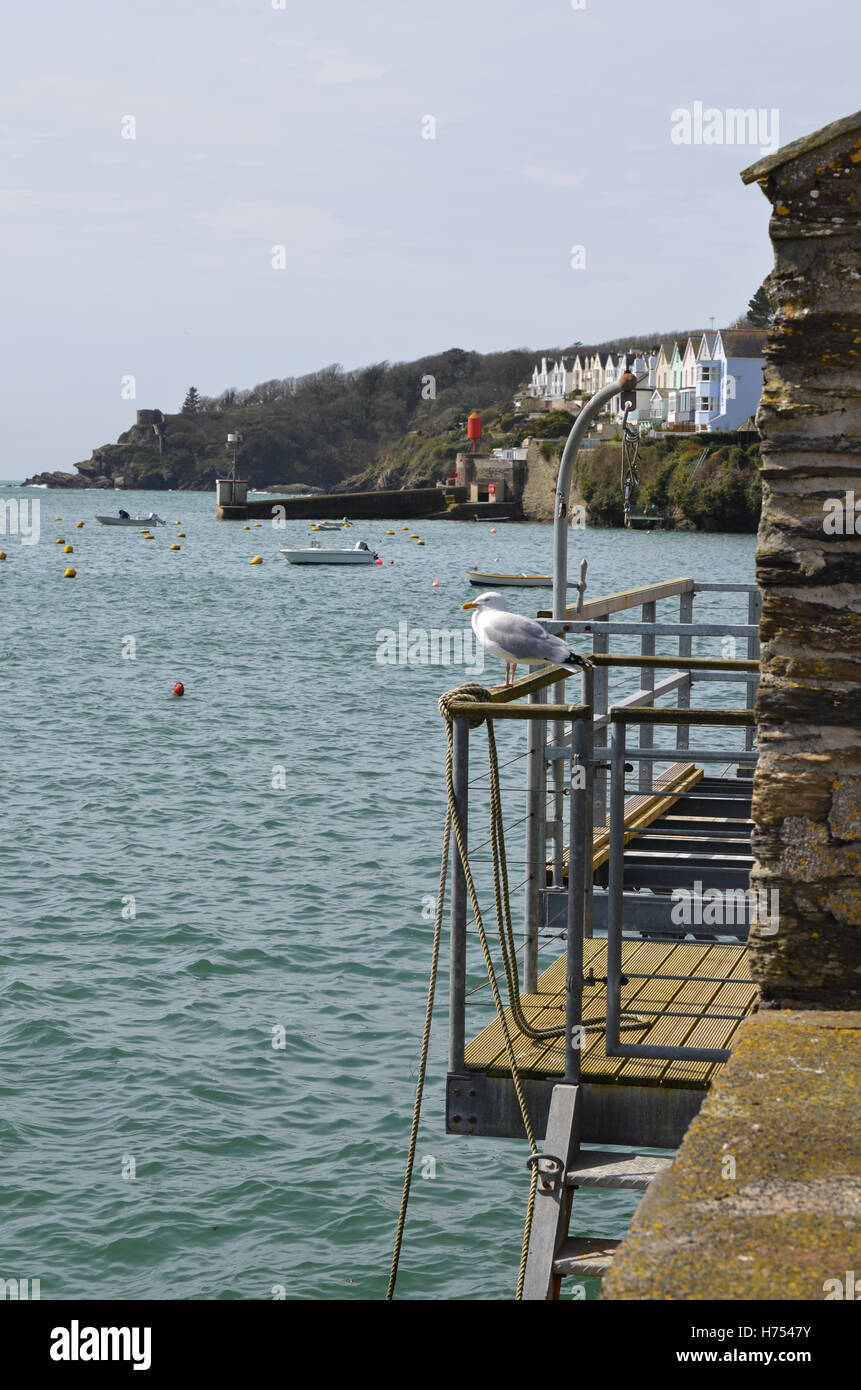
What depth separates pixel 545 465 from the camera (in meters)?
124

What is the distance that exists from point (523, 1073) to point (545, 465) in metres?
120

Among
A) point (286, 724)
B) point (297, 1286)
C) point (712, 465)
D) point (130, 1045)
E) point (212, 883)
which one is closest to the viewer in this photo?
point (297, 1286)

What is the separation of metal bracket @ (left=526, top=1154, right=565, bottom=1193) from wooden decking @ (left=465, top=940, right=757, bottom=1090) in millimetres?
364

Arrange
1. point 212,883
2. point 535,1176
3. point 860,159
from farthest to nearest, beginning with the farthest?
point 212,883, point 535,1176, point 860,159

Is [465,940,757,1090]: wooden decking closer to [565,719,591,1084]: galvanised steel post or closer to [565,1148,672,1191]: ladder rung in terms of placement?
[565,719,591,1084]: galvanised steel post

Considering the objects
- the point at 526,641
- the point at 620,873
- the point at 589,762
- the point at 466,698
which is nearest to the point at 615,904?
the point at 620,873

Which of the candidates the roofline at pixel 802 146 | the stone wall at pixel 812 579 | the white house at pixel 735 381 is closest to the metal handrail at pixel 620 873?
the stone wall at pixel 812 579

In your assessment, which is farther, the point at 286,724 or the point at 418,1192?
the point at 286,724

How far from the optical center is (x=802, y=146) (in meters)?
4.48

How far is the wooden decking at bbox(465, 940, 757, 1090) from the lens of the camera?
5.99 metres

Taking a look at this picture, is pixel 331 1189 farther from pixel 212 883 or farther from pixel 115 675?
pixel 115 675

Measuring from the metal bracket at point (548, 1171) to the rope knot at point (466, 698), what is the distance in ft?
5.56

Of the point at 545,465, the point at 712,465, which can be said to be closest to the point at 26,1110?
the point at 712,465

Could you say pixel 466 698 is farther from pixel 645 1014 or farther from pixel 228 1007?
pixel 228 1007
